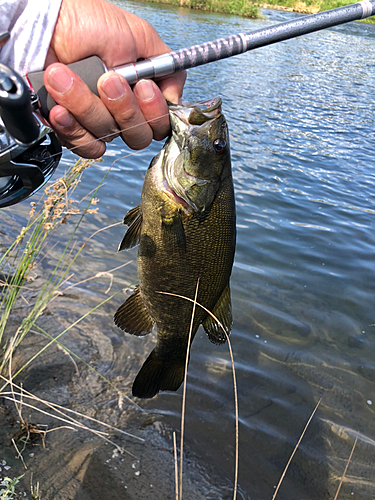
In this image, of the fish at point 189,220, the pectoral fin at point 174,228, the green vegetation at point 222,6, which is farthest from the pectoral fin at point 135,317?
the green vegetation at point 222,6

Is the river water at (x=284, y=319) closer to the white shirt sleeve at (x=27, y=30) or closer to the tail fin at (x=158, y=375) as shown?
the tail fin at (x=158, y=375)

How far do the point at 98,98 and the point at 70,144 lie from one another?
321 mm

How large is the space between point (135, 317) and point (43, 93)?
1220mm

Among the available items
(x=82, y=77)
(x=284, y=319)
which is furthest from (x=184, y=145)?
(x=284, y=319)

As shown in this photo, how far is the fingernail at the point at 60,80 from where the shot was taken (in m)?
1.74

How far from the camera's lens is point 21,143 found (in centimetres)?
158

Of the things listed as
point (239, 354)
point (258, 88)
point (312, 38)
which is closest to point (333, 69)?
point (258, 88)

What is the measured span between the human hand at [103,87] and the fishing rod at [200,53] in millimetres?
43

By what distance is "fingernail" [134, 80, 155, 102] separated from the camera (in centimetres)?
193

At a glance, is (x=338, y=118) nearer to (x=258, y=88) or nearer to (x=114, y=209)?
(x=258, y=88)

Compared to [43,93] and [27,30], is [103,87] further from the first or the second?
[27,30]

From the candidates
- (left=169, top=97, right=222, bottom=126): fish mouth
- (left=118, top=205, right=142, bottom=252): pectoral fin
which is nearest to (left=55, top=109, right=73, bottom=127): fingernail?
(left=169, top=97, right=222, bottom=126): fish mouth

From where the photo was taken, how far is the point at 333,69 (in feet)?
65.7

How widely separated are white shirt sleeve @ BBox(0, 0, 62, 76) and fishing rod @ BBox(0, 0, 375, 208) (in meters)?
0.06
